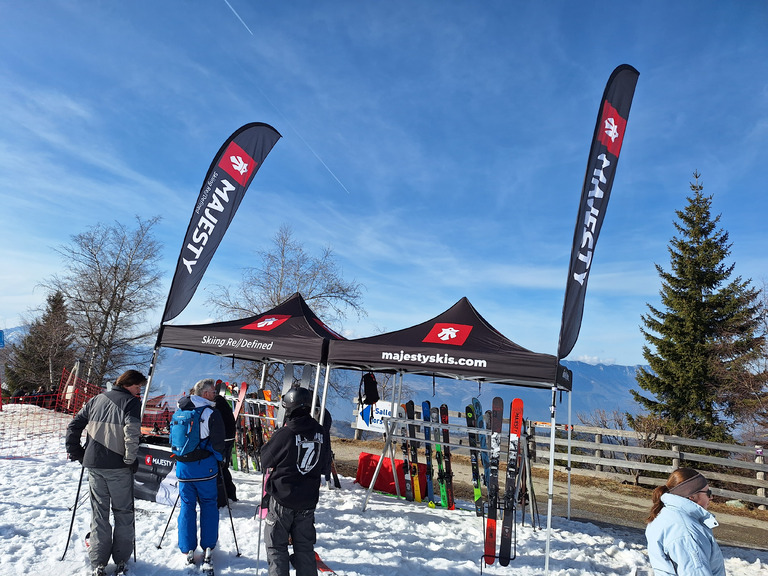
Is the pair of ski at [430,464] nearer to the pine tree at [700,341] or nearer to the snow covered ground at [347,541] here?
the snow covered ground at [347,541]

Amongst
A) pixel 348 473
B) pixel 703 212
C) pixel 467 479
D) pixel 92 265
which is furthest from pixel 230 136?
pixel 92 265

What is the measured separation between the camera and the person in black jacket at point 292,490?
3738 millimetres

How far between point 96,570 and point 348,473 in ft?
22.3

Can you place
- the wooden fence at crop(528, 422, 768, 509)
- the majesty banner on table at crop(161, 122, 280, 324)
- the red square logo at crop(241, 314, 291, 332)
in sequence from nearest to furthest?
1. the red square logo at crop(241, 314, 291, 332)
2. the majesty banner on table at crop(161, 122, 280, 324)
3. the wooden fence at crop(528, 422, 768, 509)

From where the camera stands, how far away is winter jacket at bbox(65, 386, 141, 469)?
4180mm

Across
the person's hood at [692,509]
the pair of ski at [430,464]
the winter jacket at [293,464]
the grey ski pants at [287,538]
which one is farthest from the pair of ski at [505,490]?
the person's hood at [692,509]

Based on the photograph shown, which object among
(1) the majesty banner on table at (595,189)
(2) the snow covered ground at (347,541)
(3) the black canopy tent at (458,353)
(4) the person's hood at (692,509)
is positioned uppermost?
(1) the majesty banner on table at (595,189)

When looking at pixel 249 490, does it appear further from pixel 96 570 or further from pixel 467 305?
pixel 467 305

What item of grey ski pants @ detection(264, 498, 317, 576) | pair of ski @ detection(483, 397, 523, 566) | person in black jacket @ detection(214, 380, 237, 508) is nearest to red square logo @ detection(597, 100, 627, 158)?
pair of ski @ detection(483, 397, 523, 566)

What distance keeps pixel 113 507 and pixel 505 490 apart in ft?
13.6

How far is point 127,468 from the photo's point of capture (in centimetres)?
431

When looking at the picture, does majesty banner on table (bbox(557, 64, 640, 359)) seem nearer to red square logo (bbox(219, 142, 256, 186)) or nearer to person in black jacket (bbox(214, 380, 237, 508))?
person in black jacket (bbox(214, 380, 237, 508))

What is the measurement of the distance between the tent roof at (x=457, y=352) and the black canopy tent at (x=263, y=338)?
1.13ft

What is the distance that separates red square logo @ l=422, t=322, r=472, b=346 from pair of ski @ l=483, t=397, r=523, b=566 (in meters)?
0.96
